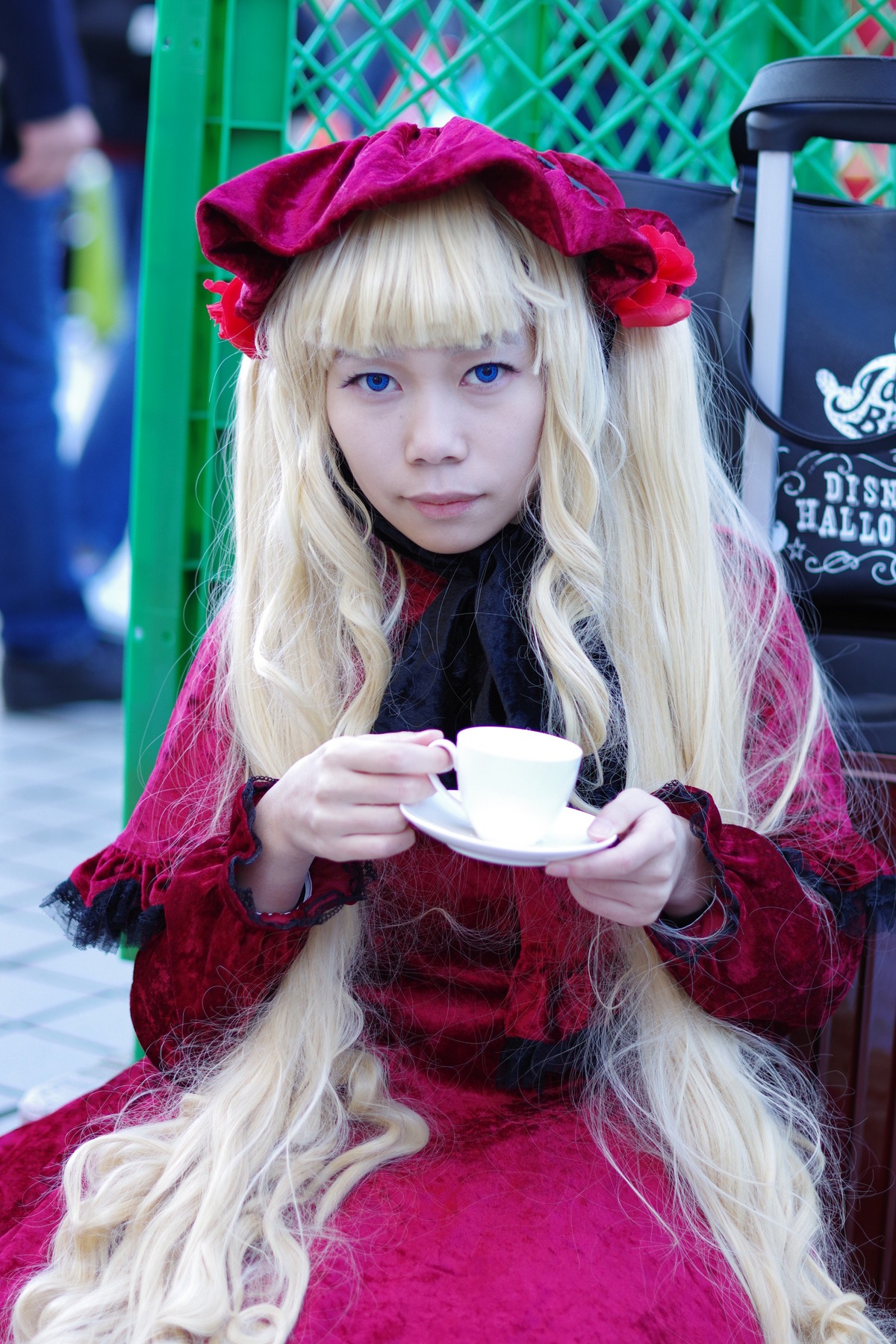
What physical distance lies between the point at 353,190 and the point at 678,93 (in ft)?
4.49

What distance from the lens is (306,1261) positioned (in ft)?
2.63

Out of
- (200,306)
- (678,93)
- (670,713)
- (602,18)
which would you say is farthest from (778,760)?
(678,93)

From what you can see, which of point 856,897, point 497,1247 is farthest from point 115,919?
point 856,897

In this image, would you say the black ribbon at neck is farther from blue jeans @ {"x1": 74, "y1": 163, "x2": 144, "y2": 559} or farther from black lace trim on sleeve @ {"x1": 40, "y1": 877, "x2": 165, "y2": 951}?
blue jeans @ {"x1": 74, "y1": 163, "x2": 144, "y2": 559}

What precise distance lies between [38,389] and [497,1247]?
391cm

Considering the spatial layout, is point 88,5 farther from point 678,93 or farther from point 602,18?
point 602,18

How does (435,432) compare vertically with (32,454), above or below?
below

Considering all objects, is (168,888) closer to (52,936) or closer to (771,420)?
(771,420)

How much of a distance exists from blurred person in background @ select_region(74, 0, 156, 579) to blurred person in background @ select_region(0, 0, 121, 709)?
0.08 metres

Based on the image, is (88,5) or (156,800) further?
(88,5)

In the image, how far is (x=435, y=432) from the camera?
90cm

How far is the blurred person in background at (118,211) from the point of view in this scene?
13.7 ft

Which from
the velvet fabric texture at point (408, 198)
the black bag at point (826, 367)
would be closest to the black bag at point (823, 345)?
the black bag at point (826, 367)

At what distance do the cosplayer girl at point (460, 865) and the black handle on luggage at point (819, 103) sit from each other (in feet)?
0.90
